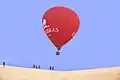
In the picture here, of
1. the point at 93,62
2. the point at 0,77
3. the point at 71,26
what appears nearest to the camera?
the point at 0,77

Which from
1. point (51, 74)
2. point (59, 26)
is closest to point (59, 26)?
point (59, 26)

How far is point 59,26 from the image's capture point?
1.69m

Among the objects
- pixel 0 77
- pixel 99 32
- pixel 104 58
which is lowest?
pixel 0 77

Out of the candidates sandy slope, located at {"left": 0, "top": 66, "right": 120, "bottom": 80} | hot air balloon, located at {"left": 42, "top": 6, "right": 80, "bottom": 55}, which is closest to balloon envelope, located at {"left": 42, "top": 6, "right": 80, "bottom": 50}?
hot air balloon, located at {"left": 42, "top": 6, "right": 80, "bottom": 55}

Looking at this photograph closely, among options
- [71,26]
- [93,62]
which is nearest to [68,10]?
[71,26]

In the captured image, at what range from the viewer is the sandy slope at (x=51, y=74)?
1565mm

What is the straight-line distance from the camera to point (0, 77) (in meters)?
1.55

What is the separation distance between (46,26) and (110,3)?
1.47ft

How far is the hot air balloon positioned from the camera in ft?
5.52

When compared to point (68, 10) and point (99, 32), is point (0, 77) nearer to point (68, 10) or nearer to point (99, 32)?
point (68, 10)

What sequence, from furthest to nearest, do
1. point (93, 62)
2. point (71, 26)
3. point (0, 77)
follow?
point (93, 62)
point (71, 26)
point (0, 77)

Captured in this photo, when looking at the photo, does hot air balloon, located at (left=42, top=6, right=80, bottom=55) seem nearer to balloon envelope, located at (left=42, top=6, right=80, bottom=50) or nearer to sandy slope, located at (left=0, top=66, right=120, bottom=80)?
balloon envelope, located at (left=42, top=6, right=80, bottom=50)

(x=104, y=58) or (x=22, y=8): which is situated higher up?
(x=22, y=8)

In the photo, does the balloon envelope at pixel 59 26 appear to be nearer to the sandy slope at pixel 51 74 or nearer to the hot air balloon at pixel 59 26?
the hot air balloon at pixel 59 26
